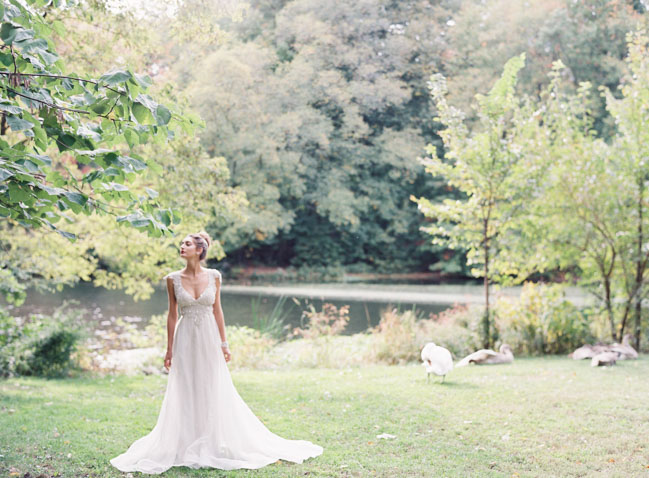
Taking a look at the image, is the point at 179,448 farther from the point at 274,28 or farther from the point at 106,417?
the point at 274,28

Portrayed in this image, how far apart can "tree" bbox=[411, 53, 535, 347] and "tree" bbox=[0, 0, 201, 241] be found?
7769 millimetres

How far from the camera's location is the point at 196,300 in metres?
4.89

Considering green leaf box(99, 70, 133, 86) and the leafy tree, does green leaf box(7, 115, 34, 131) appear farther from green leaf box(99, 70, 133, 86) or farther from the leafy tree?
the leafy tree

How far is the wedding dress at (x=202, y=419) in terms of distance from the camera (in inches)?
182

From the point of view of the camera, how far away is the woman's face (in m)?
4.80

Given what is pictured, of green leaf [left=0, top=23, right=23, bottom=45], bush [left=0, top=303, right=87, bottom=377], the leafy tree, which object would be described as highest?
the leafy tree

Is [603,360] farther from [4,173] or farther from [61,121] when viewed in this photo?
[4,173]

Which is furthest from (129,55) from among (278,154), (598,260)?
(278,154)

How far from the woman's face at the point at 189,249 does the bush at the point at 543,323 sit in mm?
7461

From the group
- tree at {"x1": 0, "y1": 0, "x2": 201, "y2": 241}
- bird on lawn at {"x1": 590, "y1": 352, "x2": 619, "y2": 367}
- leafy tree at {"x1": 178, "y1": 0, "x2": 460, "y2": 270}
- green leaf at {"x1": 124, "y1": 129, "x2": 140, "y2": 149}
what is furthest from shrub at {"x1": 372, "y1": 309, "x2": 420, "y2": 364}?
leafy tree at {"x1": 178, "y1": 0, "x2": 460, "y2": 270}

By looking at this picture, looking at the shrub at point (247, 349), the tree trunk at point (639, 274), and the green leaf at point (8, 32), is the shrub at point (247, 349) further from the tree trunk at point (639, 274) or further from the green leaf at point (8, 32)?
the green leaf at point (8, 32)

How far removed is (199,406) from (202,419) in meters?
0.10

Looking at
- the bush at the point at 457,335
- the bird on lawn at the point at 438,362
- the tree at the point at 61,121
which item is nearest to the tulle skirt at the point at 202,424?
the tree at the point at 61,121

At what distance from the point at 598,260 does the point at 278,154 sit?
55.9 ft
